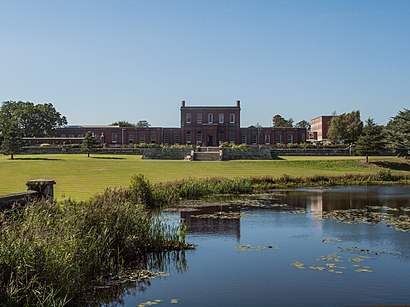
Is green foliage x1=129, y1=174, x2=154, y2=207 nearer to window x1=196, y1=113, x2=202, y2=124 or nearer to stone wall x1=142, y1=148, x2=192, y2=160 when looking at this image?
stone wall x1=142, y1=148, x2=192, y2=160

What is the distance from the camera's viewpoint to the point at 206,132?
84750 mm

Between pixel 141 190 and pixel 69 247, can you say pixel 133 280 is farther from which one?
pixel 141 190

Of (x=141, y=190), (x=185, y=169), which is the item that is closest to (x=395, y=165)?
(x=185, y=169)

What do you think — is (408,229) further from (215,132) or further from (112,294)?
(215,132)

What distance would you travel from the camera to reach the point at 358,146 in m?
57.3

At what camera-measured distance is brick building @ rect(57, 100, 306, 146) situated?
280 ft

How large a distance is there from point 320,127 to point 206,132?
174 feet

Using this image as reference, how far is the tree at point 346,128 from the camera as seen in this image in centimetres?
8894

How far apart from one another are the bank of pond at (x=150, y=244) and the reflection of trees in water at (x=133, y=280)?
2 centimetres

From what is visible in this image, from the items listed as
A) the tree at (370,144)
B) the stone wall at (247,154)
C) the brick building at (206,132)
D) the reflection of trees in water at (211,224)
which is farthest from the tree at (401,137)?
the reflection of trees in water at (211,224)

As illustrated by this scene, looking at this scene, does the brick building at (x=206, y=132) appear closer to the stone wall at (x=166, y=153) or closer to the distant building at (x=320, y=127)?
the stone wall at (x=166, y=153)

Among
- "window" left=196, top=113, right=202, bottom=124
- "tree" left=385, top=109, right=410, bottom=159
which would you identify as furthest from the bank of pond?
"window" left=196, top=113, right=202, bottom=124

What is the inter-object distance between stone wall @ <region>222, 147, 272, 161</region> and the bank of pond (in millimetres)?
34412

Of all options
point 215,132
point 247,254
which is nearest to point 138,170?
point 247,254
